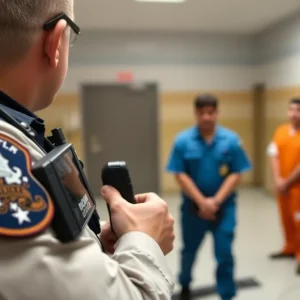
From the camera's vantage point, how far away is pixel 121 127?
5.79 metres

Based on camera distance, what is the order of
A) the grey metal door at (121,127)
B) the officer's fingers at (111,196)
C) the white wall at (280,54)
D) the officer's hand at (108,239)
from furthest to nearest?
the grey metal door at (121,127)
the white wall at (280,54)
the officer's hand at (108,239)
the officer's fingers at (111,196)

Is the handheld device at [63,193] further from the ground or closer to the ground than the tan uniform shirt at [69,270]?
further from the ground

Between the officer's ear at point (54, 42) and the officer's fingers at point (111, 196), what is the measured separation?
0.25m

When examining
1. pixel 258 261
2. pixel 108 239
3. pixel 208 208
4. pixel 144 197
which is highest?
pixel 144 197

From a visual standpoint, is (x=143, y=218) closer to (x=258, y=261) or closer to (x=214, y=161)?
(x=214, y=161)

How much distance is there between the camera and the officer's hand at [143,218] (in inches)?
23.1

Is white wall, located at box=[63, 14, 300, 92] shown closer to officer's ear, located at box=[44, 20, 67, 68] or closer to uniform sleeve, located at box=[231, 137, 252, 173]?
uniform sleeve, located at box=[231, 137, 252, 173]

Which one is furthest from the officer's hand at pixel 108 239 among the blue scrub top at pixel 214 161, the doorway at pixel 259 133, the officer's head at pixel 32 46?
the doorway at pixel 259 133

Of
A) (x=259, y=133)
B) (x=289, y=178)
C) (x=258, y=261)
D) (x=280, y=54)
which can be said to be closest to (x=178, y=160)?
(x=289, y=178)

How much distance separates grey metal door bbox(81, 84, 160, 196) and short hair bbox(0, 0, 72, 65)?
5.20 m

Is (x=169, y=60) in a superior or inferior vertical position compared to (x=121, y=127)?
superior

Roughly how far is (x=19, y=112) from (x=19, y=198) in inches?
7.5

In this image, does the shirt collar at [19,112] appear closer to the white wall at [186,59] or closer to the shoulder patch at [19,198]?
the shoulder patch at [19,198]

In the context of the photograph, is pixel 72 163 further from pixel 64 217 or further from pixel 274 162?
pixel 274 162
